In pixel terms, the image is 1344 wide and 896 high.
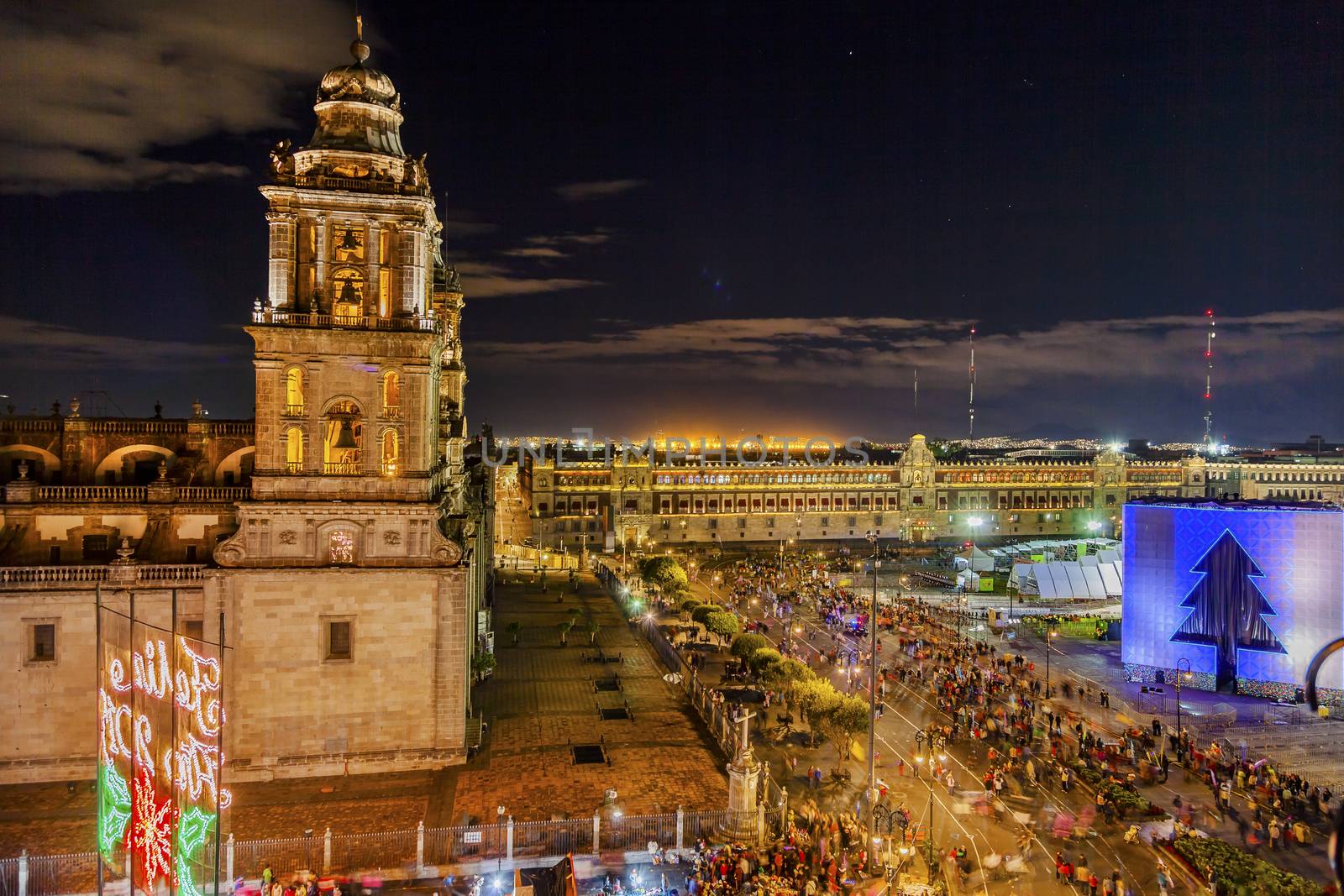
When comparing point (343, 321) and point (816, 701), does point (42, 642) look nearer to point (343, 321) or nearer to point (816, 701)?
point (343, 321)

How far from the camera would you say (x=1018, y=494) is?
12362 cm

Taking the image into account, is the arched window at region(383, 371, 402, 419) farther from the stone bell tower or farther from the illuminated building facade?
the illuminated building facade

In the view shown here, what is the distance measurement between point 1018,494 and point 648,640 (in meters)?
89.9

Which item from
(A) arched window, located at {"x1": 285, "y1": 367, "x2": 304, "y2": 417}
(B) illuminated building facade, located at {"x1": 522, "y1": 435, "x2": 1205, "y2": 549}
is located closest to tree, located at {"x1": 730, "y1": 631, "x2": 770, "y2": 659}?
(A) arched window, located at {"x1": 285, "y1": 367, "x2": 304, "y2": 417}

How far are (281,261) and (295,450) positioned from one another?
616cm

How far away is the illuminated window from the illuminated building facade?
68741 mm

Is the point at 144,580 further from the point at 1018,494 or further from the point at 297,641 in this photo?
the point at 1018,494

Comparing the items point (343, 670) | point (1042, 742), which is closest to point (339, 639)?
point (343, 670)

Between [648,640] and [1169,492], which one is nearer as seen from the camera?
[648,640]

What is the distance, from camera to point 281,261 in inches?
1121

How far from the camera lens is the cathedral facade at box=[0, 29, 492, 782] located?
1102 inches

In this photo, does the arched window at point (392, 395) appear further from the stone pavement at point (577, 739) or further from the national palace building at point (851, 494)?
the national palace building at point (851, 494)

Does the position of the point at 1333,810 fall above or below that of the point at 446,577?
below

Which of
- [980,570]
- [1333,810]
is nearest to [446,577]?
[1333,810]
